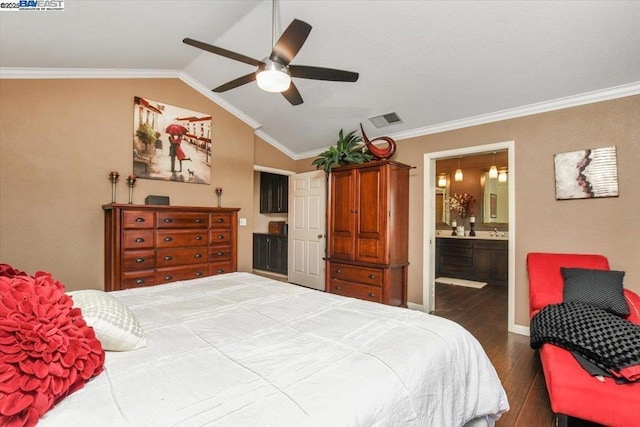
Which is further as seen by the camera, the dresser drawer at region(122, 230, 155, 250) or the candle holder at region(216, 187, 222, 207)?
the candle holder at region(216, 187, 222, 207)

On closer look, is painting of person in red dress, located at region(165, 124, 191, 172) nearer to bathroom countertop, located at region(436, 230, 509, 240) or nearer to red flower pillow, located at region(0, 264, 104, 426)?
red flower pillow, located at region(0, 264, 104, 426)

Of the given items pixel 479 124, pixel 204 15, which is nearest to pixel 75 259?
pixel 204 15

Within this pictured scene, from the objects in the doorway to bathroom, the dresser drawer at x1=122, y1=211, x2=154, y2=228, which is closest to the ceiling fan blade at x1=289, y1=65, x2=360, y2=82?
the dresser drawer at x1=122, y1=211, x2=154, y2=228

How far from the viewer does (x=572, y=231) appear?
2986 millimetres

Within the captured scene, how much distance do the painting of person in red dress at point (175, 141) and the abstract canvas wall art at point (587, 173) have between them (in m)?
4.35

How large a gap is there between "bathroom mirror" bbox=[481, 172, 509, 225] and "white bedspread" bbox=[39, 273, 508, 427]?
545cm

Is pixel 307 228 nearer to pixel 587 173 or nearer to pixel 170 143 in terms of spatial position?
pixel 170 143

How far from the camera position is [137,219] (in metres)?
2.96

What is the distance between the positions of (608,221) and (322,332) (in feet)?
10.5

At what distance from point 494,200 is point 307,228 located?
160 inches

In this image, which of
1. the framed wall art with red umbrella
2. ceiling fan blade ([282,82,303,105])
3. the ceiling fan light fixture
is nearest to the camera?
the ceiling fan light fixture

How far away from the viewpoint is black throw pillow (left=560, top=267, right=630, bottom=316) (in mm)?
2168

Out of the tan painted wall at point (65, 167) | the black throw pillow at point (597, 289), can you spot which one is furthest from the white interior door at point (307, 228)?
the black throw pillow at point (597, 289)

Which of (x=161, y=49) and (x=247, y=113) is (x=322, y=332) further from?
(x=247, y=113)
